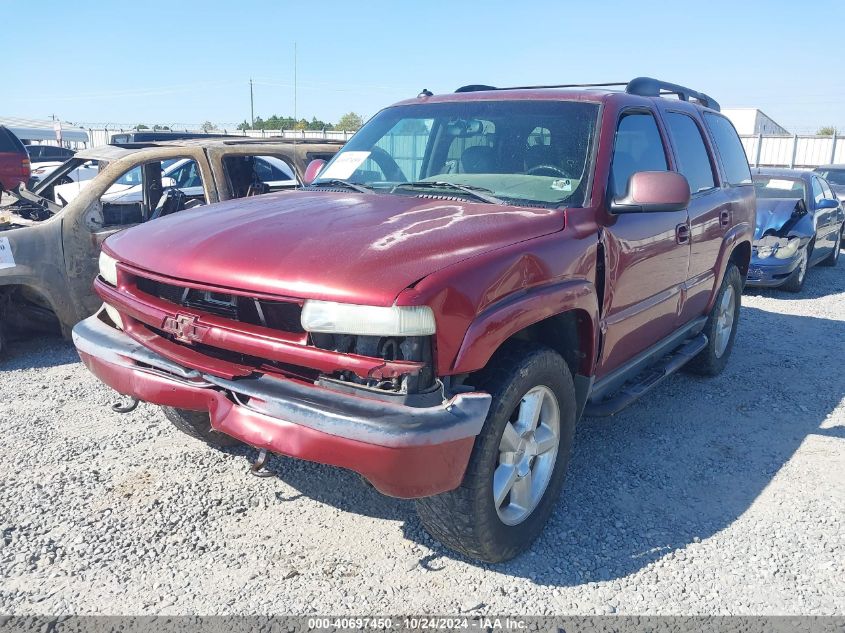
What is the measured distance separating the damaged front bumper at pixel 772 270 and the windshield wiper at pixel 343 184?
257 inches

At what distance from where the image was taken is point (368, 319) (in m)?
2.23

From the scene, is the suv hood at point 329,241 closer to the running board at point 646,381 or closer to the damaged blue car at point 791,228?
the running board at point 646,381

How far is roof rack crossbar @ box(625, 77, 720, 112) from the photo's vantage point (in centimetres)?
398

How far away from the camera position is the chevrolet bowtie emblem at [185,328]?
2613 mm

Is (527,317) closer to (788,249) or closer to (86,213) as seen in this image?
(86,213)

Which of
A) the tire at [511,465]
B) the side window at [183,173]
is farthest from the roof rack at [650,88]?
the side window at [183,173]

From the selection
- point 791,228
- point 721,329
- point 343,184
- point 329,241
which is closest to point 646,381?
point 721,329

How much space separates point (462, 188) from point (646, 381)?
1.64 m

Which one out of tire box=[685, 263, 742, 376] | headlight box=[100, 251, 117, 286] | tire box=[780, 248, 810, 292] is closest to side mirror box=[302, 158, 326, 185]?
headlight box=[100, 251, 117, 286]

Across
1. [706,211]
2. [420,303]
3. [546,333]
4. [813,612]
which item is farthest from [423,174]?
[813,612]

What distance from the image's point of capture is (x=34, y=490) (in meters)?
3.36

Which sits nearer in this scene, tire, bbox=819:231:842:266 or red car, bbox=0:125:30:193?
red car, bbox=0:125:30:193

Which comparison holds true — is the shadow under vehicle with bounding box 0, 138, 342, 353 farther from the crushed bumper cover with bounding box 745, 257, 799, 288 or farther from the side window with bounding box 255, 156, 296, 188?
the crushed bumper cover with bounding box 745, 257, 799, 288

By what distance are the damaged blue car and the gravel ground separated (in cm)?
442
